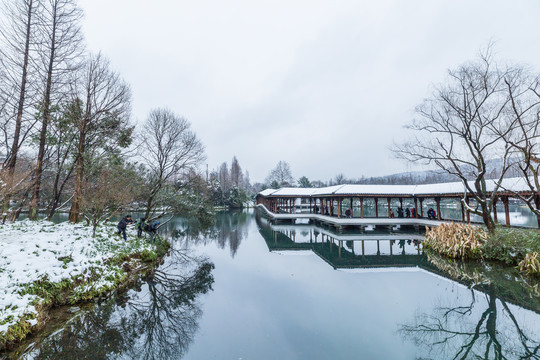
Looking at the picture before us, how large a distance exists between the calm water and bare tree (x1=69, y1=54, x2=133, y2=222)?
5791 mm

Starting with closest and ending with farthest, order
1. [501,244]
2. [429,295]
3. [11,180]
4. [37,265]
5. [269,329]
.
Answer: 1. [269,329]
2. [37,265]
3. [429,295]
4. [11,180]
5. [501,244]

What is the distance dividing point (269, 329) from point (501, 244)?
33.3 feet

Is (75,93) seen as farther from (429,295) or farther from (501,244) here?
(501,244)

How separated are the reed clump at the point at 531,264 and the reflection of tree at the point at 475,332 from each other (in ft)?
8.67

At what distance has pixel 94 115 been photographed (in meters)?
10.9

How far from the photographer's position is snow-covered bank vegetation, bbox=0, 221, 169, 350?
4.69m

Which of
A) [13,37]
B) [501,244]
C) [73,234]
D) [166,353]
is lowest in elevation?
[166,353]

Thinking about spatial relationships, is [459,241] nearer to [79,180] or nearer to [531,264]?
[531,264]

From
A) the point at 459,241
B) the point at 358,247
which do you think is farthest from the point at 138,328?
the point at 459,241

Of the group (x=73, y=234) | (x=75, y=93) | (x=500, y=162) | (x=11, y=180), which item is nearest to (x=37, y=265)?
(x=73, y=234)

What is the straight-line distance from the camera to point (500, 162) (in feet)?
36.3

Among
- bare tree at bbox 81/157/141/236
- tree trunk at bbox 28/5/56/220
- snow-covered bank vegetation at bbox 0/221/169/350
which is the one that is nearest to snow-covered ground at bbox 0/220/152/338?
snow-covered bank vegetation at bbox 0/221/169/350

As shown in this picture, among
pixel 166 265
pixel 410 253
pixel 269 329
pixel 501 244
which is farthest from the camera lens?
pixel 410 253

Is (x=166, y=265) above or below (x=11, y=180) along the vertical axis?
below
